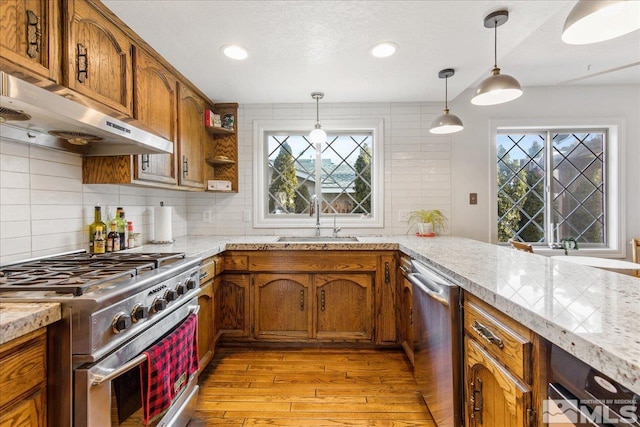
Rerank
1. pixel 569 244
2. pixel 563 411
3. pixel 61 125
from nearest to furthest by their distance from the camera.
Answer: pixel 563 411, pixel 61 125, pixel 569 244

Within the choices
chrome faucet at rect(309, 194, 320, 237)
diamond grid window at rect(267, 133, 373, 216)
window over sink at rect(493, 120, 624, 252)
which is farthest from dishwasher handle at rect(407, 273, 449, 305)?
window over sink at rect(493, 120, 624, 252)

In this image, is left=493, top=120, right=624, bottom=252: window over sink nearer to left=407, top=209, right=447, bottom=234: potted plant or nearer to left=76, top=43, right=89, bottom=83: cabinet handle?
left=407, top=209, right=447, bottom=234: potted plant

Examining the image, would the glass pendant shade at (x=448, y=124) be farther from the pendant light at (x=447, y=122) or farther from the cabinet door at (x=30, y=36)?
the cabinet door at (x=30, y=36)

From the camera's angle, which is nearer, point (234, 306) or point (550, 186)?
point (234, 306)

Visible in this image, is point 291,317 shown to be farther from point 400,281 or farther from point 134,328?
point 134,328

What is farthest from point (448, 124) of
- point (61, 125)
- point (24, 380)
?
point (24, 380)

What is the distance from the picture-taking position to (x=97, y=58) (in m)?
1.48

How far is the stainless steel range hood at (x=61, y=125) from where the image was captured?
89 centimetres

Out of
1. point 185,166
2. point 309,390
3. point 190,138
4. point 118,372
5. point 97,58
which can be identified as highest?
point 97,58

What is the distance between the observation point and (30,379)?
81 cm

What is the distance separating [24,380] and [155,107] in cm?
165

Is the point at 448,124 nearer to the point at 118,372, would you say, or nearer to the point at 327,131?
the point at 327,131

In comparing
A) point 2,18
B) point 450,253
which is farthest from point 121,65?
point 450,253

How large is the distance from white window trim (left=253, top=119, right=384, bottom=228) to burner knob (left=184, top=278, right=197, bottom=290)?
1331mm
